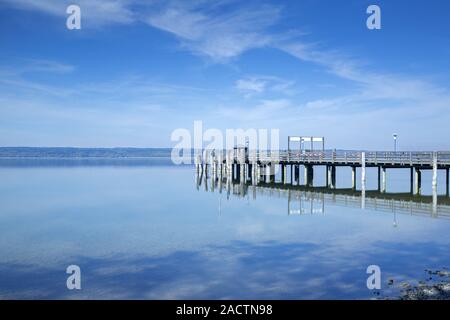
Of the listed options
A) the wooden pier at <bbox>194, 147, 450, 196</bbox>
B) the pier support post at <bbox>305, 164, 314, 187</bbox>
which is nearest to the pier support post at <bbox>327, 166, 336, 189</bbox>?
the wooden pier at <bbox>194, 147, 450, 196</bbox>

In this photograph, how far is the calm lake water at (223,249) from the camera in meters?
15.1

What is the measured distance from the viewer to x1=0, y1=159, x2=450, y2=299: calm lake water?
15.1 meters

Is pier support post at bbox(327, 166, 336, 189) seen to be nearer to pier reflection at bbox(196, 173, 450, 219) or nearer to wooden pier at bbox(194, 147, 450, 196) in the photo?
wooden pier at bbox(194, 147, 450, 196)

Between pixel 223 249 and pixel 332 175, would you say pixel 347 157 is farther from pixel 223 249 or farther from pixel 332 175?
pixel 223 249

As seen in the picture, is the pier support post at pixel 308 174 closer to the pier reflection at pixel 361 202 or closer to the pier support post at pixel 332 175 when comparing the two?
the pier support post at pixel 332 175

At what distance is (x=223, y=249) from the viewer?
21062mm

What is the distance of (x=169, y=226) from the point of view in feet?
93.0

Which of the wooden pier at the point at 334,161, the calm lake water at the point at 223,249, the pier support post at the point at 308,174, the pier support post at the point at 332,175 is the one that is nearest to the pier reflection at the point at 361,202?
the calm lake water at the point at 223,249

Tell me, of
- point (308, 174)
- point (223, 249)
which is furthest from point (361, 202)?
point (308, 174)
